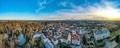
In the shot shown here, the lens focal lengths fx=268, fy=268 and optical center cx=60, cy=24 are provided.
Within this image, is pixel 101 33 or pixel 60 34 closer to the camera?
pixel 101 33

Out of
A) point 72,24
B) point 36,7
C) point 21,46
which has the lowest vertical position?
point 21,46

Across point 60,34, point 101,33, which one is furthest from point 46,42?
point 101,33

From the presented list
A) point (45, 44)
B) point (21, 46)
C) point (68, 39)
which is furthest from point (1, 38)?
point (68, 39)

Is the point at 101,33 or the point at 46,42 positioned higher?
the point at 101,33

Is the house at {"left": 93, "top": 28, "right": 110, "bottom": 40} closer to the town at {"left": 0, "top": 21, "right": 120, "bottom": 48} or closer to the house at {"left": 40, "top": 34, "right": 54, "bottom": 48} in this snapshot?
the town at {"left": 0, "top": 21, "right": 120, "bottom": 48}

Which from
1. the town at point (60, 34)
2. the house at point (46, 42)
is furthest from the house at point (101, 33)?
the house at point (46, 42)

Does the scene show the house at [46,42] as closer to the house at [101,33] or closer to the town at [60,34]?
the town at [60,34]

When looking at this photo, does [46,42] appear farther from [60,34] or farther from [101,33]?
[101,33]

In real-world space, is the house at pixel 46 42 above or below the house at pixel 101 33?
below

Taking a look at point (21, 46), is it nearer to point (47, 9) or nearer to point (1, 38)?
point (1, 38)
